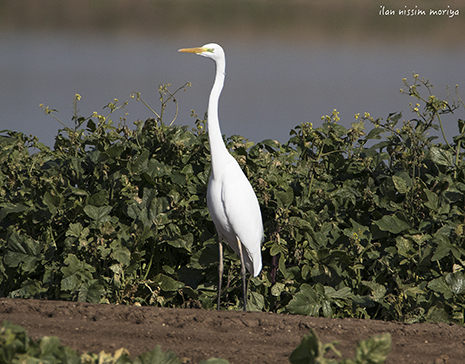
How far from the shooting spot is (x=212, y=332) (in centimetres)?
208

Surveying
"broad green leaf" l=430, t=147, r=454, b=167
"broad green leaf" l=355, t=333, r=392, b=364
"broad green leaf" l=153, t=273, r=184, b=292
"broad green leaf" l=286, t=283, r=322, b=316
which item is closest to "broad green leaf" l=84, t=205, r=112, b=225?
"broad green leaf" l=153, t=273, r=184, b=292

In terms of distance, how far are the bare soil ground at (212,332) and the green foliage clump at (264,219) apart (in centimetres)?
33

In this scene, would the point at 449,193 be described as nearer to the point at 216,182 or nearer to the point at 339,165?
the point at 339,165

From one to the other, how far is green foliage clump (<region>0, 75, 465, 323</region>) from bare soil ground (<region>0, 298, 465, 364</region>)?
0.33 meters

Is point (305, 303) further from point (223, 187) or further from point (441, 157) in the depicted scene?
point (441, 157)

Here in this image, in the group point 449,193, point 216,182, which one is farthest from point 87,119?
point 449,193

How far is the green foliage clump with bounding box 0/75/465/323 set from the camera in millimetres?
2570

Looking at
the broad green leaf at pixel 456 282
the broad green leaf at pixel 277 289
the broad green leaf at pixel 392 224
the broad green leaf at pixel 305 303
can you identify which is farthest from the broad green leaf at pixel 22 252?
the broad green leaf at pixel 456 282

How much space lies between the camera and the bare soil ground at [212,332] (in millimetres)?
1872

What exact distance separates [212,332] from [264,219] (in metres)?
0.94

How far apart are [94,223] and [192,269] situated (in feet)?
2.11

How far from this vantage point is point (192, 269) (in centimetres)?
284

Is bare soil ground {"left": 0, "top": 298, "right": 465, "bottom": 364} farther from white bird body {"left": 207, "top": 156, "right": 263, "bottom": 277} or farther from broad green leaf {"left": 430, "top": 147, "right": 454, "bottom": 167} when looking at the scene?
broad green leaf {"left": 430, "top": 147, "right": 454, "bottom": 167}

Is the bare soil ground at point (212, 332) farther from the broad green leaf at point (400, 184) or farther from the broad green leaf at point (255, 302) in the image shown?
the broad green leaf at point (400, 184)
